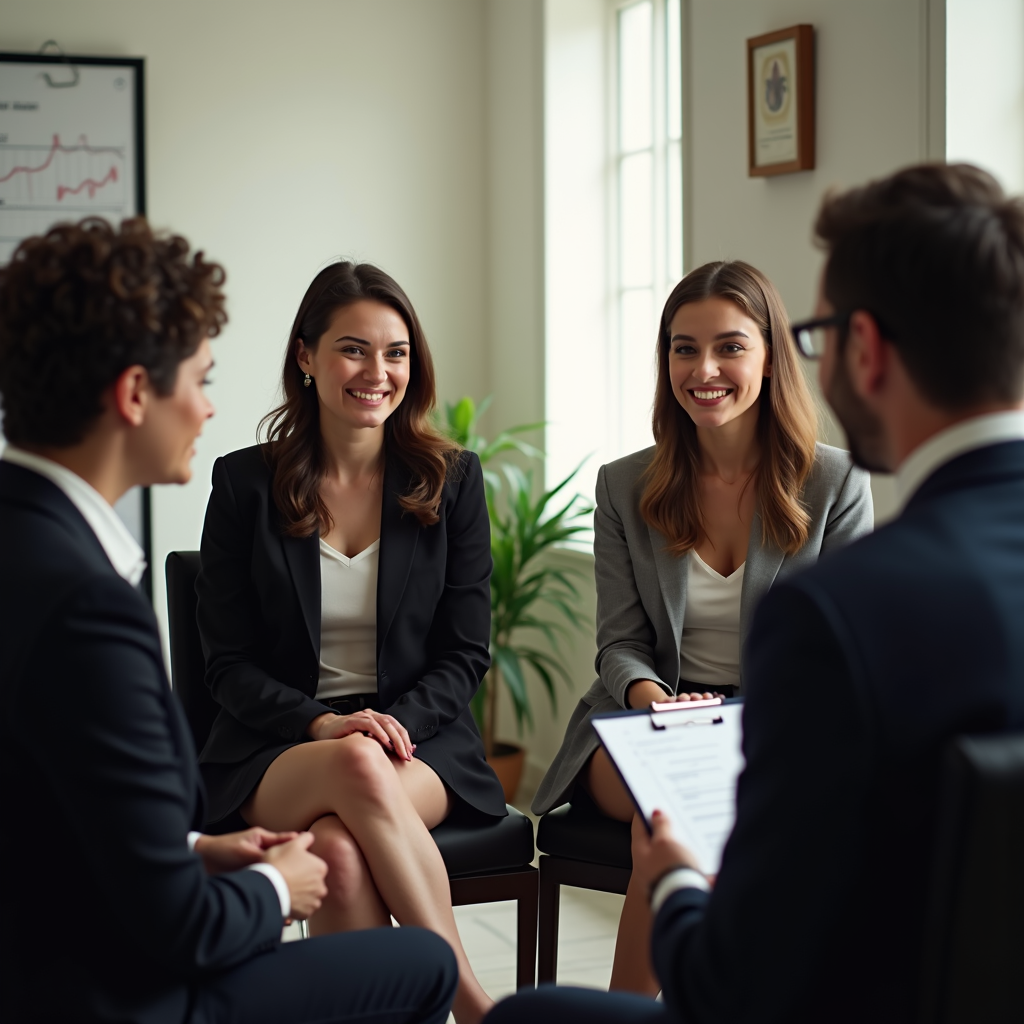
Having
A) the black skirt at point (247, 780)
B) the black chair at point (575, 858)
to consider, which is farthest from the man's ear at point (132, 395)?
the black chair at point (575, 858)

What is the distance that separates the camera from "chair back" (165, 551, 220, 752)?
239 centimetres

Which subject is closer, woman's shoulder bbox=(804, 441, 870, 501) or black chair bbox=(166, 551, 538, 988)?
black chair bbox=(166, 551, 538, 988)

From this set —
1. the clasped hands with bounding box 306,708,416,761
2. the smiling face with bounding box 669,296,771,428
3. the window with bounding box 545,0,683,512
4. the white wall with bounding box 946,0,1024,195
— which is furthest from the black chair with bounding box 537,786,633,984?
the window with bounding box 545,0,683,512

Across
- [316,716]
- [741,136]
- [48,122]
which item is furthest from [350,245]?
[316,716]

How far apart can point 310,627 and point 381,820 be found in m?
0.46

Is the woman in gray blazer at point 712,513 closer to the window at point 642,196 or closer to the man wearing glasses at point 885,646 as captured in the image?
the man wearing glasses at point 885,646

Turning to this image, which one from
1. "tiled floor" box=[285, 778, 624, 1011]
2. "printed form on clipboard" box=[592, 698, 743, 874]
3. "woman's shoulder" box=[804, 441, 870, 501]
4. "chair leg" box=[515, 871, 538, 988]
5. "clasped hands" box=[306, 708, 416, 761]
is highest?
"woman's shoulder" box=[804, 441, 870, 501]

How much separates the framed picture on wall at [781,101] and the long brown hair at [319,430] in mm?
995

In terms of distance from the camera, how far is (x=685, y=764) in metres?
1.46

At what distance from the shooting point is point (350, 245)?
4309mm

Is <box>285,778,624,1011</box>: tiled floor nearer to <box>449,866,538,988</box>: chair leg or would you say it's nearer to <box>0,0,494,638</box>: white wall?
<box>449,866,538,988</box>: chair leg

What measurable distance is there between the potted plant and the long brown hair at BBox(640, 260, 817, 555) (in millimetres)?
1216

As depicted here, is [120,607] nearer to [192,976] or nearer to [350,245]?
[192,976]

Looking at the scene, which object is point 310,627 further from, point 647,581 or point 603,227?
point 603,227
